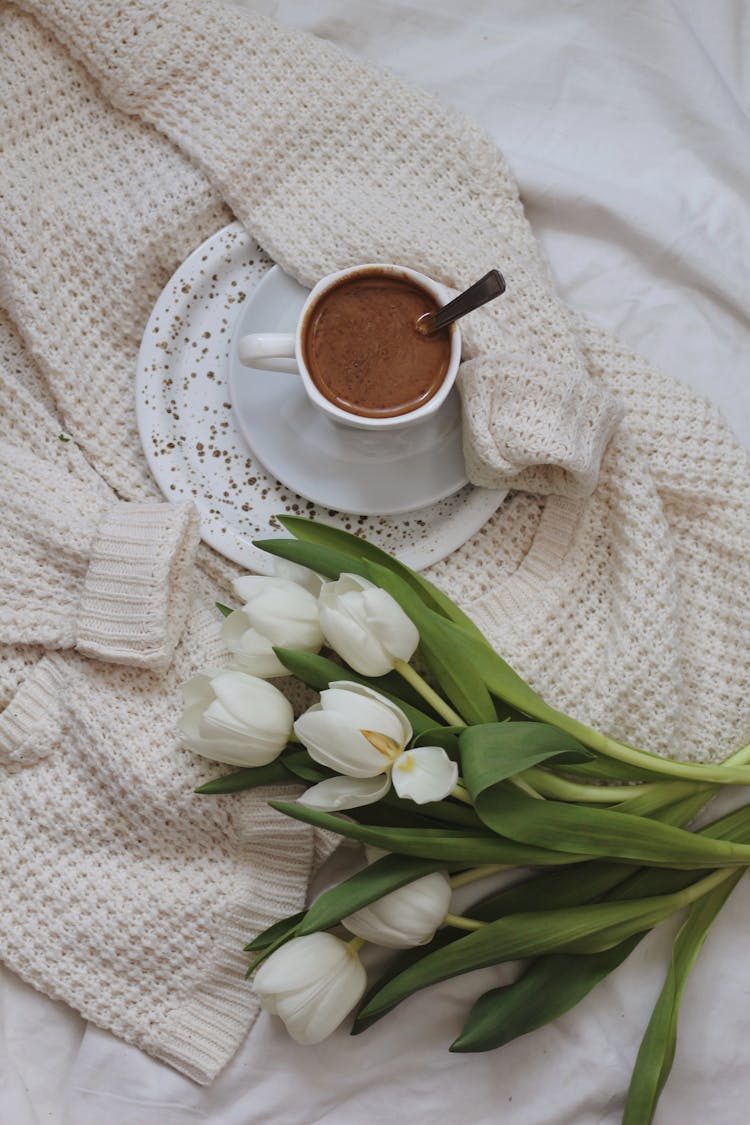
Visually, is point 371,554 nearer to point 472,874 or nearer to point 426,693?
point 426,693

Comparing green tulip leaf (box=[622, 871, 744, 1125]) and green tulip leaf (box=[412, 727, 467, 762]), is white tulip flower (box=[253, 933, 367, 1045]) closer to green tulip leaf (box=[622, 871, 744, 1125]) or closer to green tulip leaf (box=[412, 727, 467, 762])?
green tulip leaf (box=[412, 727, 467, 762])

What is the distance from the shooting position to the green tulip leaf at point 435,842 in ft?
2.34

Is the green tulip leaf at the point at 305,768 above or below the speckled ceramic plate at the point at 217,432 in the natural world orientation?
below

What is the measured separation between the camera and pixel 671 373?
101 centimetres

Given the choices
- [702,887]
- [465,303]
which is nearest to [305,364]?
[465,303]

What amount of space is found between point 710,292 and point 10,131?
28.5 inches

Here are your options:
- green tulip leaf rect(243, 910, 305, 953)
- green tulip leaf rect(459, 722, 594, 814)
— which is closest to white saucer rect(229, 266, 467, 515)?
green tulip leaf rect(459, 722, 594, 814)

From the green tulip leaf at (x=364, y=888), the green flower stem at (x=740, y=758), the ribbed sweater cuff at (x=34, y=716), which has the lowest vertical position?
the green flower stem at (x=740, y=758)

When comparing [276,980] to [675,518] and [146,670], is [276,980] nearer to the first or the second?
[146,670]

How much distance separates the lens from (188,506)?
891 mm

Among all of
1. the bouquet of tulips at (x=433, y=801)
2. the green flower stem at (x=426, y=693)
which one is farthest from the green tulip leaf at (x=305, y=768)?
the green flower stem at (x=426, y=693)

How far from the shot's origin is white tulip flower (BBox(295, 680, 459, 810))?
0.68 m

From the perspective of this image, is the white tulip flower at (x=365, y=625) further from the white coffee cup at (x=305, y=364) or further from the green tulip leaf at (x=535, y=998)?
the green tulip leaf at (x=535, y=998)

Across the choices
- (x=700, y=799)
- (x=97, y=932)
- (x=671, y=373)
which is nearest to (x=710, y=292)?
Result: (x=671, y=373)
